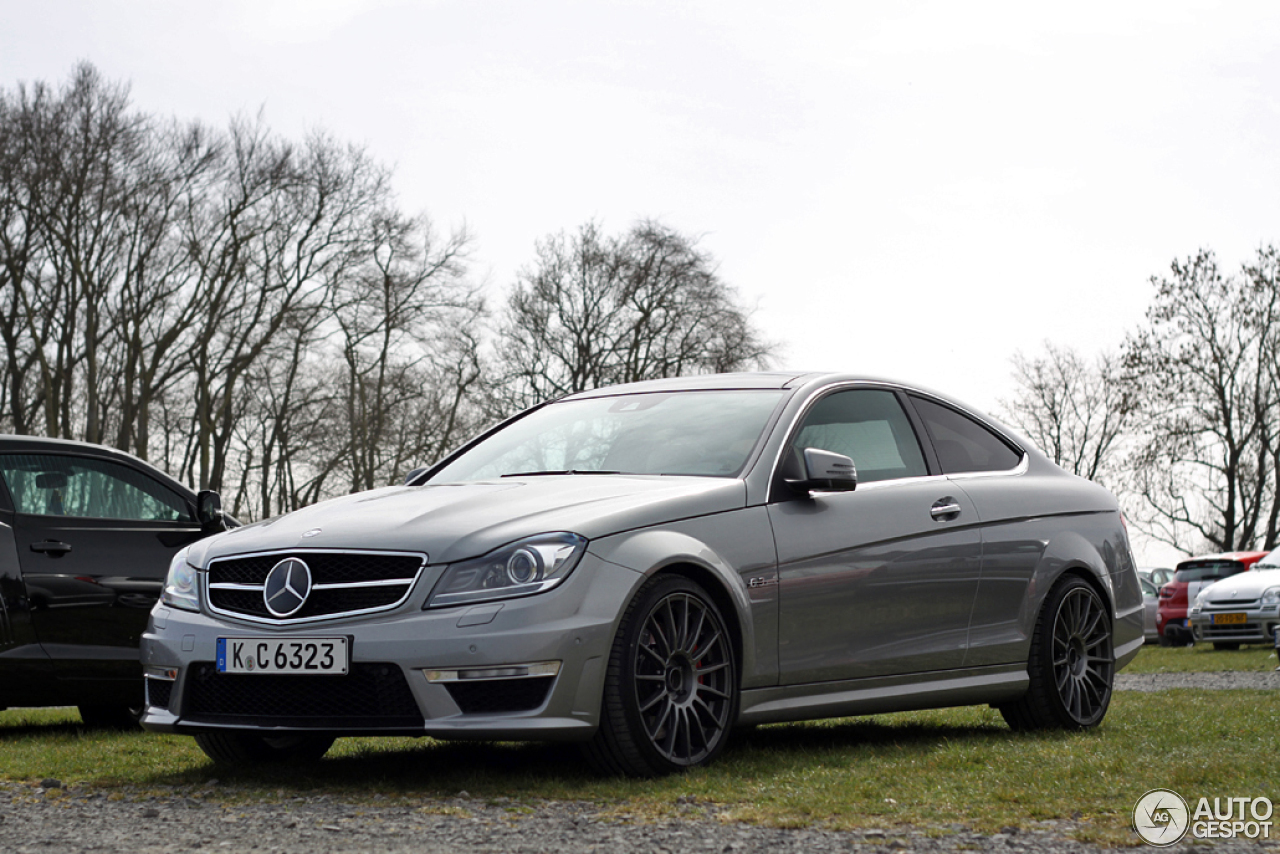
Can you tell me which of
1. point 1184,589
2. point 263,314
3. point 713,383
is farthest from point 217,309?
point 713,383

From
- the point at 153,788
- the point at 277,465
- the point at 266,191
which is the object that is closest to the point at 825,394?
the point at 153,788

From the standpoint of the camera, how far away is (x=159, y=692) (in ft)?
19.3

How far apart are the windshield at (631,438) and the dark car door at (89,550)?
2.61 meters

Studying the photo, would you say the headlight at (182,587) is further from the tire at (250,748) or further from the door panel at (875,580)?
the door panel at (875,580)

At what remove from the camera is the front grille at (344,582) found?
209 inches

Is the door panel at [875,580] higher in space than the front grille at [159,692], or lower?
higher

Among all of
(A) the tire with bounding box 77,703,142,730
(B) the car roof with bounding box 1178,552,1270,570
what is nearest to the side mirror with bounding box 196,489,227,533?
(A) the tire with bounding box 77,703,142,730

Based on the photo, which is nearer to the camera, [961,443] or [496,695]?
[496,695]

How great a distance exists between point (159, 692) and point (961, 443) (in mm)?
3875

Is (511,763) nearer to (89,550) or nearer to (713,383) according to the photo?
(713,383)

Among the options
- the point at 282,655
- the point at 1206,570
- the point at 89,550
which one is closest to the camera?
the point at 282,655

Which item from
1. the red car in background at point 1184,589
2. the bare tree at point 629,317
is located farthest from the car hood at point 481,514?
the bare tree at point 629,317

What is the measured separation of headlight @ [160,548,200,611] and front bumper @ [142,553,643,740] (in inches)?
22.1

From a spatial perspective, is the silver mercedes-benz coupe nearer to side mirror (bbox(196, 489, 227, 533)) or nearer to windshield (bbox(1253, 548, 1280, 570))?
side mirror (bbox(196, 489, 227, 533))
